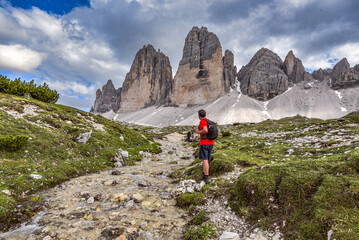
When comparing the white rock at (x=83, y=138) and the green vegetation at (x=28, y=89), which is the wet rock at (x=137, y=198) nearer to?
the white rock at (x=83, y=138)

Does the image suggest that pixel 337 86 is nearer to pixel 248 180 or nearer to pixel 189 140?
pixel 189 140

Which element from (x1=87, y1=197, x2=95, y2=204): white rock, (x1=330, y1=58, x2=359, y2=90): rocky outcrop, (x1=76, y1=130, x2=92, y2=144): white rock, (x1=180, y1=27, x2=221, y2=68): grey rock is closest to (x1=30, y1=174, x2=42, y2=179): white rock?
(x1=87, y1=197, x2=95, y2=204): white rock

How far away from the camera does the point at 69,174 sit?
1223 centimetres

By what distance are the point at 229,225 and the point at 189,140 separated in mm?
40401

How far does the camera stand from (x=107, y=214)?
7172 mm

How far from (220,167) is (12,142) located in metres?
14.9

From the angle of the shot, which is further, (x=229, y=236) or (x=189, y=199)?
(x=189, y=199)

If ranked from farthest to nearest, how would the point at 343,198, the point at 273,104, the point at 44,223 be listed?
the point at 273,104, the point at 44,223, the point at 343,198

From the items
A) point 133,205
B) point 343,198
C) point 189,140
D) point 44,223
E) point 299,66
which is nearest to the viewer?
point 343,198

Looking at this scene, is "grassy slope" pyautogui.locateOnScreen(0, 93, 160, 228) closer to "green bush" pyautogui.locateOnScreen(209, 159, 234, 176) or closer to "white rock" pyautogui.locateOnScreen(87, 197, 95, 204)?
"white rock" pyautogui.locateOnScreen(87, 197, 95, 204)

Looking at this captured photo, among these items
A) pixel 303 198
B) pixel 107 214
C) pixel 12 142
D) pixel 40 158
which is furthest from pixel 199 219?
pixel 12 142

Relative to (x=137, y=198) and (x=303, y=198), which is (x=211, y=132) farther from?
(x=137, y=198)

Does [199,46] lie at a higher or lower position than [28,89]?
higher

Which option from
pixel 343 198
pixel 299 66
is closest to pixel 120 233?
pixel 343 198
